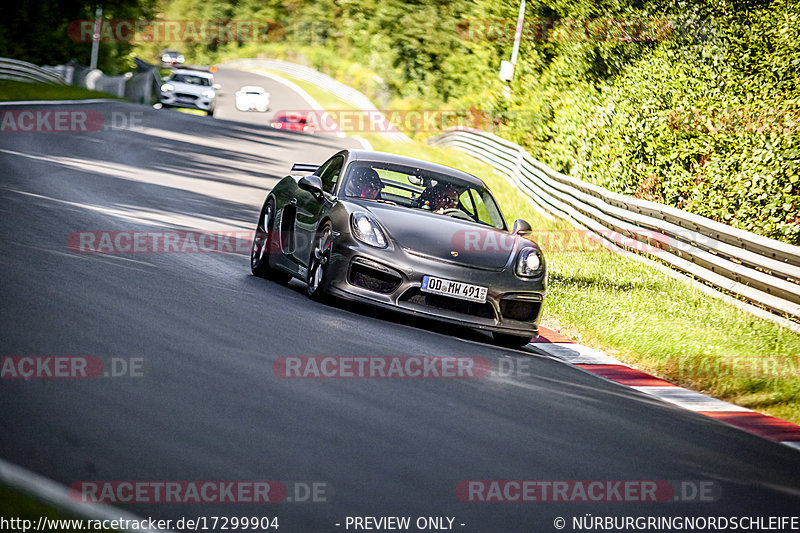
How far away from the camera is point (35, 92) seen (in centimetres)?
3253

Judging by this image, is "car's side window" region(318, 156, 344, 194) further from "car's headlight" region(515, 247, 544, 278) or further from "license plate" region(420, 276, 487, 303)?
"car's headlight" region(515, 247, 544, 278)

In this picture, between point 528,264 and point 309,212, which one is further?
point 309,212

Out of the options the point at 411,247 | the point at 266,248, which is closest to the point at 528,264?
the point at 411,247

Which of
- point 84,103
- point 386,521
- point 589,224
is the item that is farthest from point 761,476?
point 84,103

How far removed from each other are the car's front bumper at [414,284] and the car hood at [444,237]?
0.09 m

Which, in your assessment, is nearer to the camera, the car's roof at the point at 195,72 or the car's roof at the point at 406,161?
the car's roof at the point at 406,161

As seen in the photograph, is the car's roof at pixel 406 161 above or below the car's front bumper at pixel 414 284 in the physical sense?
above

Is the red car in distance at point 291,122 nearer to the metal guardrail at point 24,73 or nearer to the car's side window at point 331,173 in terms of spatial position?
the metal guardrail at point 24,73

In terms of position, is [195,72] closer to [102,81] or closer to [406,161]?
[102,81]

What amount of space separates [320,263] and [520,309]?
1.70 meters

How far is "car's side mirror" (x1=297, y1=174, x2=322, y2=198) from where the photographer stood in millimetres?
9102

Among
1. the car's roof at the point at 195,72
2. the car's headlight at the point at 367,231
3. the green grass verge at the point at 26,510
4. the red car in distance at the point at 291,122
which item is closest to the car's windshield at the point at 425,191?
the car's headlight at the point at 367,231

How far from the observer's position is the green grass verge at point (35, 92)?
29961 mm

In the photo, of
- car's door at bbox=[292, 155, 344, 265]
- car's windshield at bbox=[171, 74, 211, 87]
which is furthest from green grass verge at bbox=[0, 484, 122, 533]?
car's windshield at bbox=[171, 74, 211, 87]
